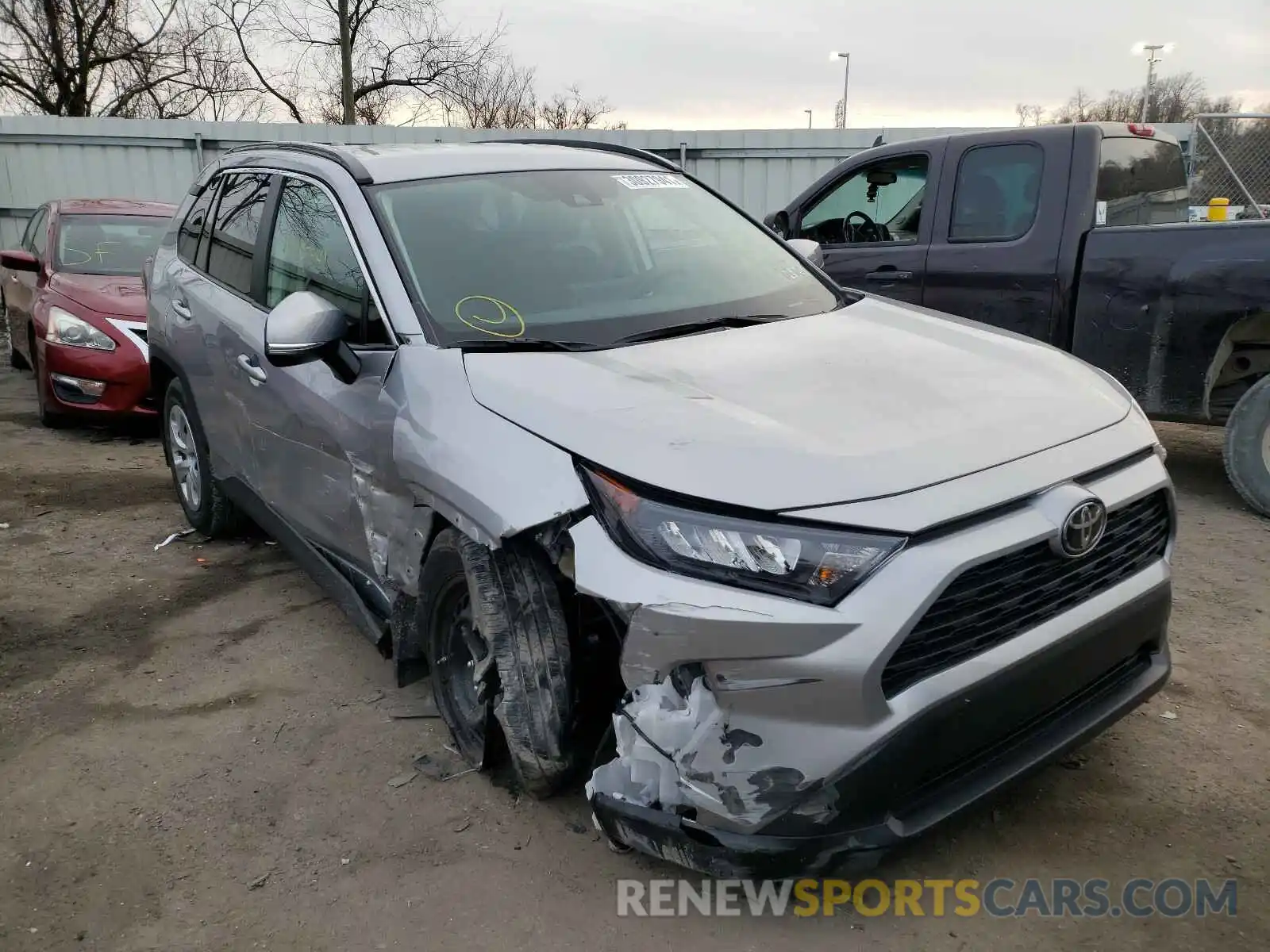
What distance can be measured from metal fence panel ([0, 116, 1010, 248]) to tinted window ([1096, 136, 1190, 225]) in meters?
Result: 6.61

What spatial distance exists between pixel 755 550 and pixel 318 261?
2.12 metres

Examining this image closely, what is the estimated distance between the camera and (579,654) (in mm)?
2369

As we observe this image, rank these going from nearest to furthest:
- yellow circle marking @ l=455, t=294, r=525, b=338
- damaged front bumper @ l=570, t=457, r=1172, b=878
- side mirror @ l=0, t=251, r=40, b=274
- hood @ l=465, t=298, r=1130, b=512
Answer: damaged front bumper @ l=570, t=457, r=1172, b=878, hood @ l=465, t=298, r=1130, b=512, yellow circle marking @ l=455, t=294, r=525, b=338, side mirror @ l=0, t=251, r=40, b=274

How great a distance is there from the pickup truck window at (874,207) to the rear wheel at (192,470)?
391 centimetres

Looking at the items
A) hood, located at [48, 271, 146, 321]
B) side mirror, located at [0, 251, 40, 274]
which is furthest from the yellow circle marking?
side mirror, located at [0, 251, 40, 274]

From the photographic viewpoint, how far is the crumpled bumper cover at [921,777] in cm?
200

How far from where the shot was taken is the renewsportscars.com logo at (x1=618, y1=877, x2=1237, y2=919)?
2295 millimetres

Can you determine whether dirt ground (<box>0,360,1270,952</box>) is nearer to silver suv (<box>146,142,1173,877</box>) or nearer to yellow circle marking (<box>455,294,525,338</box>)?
silver suv (<box>146,142,1173,877</box>)

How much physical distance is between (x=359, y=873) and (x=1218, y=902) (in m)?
2.06

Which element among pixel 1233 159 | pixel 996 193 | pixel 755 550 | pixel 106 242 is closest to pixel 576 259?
pixel 755 550

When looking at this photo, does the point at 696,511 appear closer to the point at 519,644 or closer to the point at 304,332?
the point at 519,644

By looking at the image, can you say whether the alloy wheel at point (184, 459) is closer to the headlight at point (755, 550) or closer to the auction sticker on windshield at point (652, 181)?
the auction sticker on windshield at point (652, 181)

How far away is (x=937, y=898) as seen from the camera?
235cm

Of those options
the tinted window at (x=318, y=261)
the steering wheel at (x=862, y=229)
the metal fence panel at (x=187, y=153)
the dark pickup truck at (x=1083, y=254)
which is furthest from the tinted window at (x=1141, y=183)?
the metal fence panel at (x=187, y=153)
